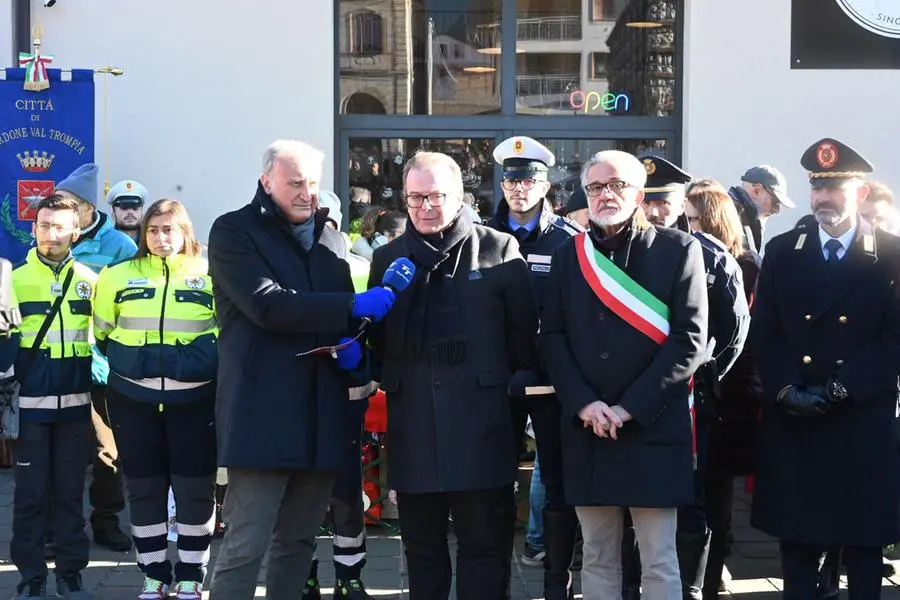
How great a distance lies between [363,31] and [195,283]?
434 cm

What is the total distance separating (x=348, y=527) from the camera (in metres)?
5.52

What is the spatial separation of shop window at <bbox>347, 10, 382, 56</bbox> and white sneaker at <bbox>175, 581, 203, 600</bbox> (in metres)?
4.96

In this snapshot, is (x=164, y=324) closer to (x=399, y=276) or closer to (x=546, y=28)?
(x=399, y=276)

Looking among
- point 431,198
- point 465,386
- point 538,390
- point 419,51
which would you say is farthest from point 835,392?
point 419,51

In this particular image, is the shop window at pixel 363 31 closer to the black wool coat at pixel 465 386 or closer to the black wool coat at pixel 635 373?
the black wool coat at pixel 465 386

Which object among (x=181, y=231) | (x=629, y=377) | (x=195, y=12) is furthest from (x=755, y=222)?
(x=195, y=12)

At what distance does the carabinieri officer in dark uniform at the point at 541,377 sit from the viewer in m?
5.25

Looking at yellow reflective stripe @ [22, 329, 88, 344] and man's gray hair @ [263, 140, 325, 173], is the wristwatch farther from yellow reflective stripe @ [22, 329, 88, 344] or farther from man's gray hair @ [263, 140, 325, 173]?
yellow reflective stripe @ [22, 329, 88, 344]

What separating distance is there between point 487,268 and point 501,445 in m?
0.66

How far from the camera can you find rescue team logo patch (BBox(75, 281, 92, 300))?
573cm

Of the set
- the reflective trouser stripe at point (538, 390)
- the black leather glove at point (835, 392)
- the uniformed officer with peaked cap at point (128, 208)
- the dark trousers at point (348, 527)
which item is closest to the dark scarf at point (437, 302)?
the reflective trouser stripe at point (538, 390)

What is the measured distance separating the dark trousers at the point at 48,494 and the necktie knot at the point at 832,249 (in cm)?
340

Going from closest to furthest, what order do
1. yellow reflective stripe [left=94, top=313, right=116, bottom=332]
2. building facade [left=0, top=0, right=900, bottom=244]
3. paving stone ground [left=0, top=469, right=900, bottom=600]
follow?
yellow reflective stripe [left=94, top=313, right=116, bottom=332]
paving stone ground [left=0, top=469, right=900, bottom=600]
building facade [left=0, top=0, right=900, bottom=244]

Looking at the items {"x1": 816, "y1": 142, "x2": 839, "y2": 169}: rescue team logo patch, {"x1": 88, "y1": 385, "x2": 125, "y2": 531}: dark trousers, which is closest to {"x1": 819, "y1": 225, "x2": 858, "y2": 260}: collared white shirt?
{"x1": 816, "y1": 142, "x2": 839, "y2": 169}: rescue team logo patch
